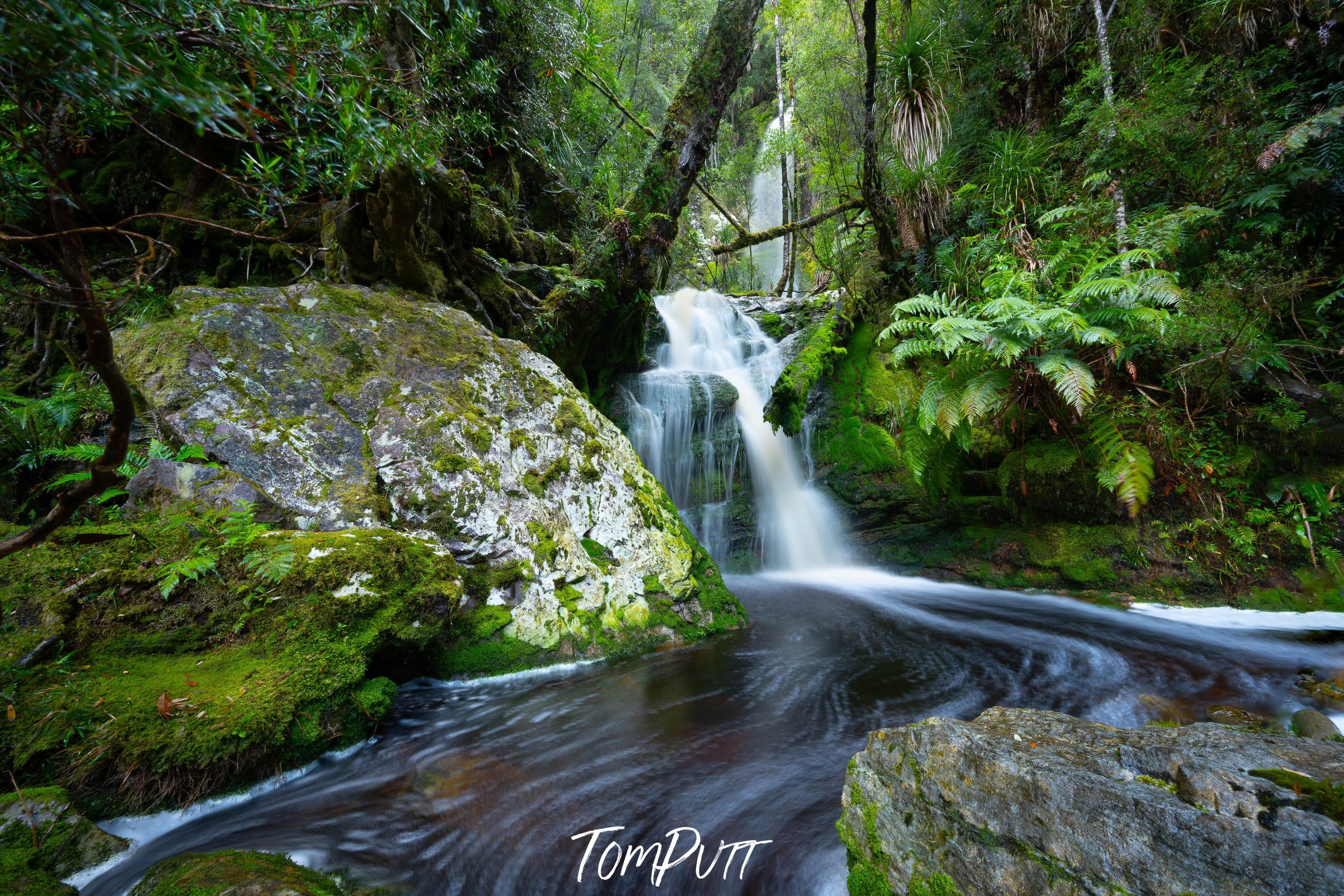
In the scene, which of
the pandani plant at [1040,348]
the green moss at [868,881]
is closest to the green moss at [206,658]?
the green moss at [868,881]

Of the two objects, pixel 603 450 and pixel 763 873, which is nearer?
pixel 763 873

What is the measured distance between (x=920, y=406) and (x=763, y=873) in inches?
164

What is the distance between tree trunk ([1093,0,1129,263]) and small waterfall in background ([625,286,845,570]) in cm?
435

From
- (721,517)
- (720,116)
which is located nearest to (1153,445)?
(721,517)

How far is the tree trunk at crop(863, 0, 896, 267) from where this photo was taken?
19.2 ft

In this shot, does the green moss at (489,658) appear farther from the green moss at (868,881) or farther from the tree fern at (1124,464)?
the tree fern at (1124,464)

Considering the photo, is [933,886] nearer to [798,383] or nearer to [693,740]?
[693,740]

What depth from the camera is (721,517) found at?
295 inches

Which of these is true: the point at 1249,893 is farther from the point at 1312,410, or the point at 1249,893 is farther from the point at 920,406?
the point at 1312,410

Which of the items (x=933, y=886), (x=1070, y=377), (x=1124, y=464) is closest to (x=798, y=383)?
(x=1070, y=377)

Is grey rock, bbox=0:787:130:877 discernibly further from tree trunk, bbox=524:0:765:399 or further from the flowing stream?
tree trunk, bbox=524:0:765:399

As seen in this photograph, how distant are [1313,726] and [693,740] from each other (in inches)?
128

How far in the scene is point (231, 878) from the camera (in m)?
1.46

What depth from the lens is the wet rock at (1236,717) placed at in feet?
9.32
